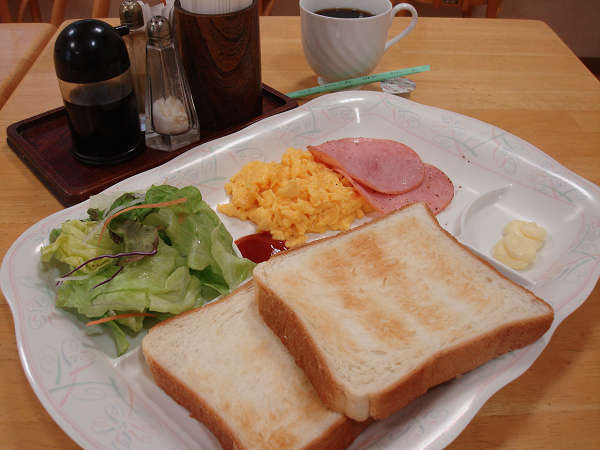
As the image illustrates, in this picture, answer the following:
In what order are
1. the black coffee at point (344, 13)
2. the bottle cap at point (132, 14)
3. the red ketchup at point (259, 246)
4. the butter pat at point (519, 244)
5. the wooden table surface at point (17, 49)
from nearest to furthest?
the butter pat at point (519, 244), the red ketchup at point (259, 246), the bottle cap at point (132, 14), the black coffee at point (344, 13), the wooden table surface at point (17, 49)

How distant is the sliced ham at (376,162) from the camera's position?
204 cm

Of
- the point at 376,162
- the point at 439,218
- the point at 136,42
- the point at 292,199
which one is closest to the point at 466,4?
the point at 376,162

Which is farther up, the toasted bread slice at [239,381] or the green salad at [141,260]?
the green salad at [141,260]

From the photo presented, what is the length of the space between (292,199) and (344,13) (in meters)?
1.24

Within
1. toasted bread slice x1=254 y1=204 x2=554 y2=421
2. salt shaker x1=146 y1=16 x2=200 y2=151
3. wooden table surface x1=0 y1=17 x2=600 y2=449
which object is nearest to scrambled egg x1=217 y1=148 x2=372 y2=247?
toasted bread slice x1=254 y1=204 x2=554 y2=421

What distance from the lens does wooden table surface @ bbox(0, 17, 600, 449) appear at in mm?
1337

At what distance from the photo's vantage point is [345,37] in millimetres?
2453

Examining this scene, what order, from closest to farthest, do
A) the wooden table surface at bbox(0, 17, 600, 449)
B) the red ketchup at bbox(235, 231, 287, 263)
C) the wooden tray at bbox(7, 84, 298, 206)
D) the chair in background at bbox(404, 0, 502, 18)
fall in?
the wooden table surface at bbox(0, 17, 600, 449) → the red ketchup at bbox(235, 231, 287, 263) → the wooden tray at bbox(7, 84, 298, 206) → the chair in background at bbox(404, 0, 502, 18)

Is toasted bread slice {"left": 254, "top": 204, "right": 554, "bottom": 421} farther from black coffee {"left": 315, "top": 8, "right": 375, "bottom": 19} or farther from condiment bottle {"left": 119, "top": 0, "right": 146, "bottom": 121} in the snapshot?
black coffee {"left": 315, "top": 8, "right": 375, "bottom": 19}

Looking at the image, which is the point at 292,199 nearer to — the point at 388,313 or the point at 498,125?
the point at 388,313

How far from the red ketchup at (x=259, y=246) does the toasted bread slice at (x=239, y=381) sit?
293 mm

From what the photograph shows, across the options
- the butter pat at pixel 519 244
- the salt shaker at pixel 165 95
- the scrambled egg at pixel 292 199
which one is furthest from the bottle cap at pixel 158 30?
the butter pat at pixel 519 244

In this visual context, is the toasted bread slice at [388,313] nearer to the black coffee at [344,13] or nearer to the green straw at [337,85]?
the green straw at [337,85]

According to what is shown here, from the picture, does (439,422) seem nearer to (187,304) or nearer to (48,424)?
(187,304)
